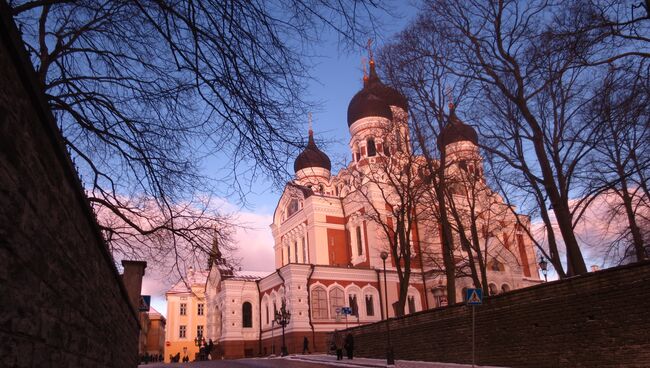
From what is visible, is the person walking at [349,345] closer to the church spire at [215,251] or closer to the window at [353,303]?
the church spire at [215,251]

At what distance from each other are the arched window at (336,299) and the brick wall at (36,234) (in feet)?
103

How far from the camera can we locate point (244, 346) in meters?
39.0

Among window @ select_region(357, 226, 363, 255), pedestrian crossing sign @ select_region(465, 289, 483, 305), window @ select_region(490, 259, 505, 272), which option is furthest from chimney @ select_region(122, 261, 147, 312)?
window @ select_region(490, 259, 505, 272)

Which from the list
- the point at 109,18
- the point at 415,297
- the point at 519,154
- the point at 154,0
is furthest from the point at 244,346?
the point at 154,0

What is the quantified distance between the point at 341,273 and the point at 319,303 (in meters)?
2.66

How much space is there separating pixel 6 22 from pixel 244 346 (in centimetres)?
3839

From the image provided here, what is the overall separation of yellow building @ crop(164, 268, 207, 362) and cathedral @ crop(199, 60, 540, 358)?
A: 64.6 feet

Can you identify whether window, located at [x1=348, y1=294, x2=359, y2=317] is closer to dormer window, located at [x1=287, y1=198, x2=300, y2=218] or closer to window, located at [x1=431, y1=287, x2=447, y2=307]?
Result: window, located at [x1=431, y1=287, x2=447, y2=307]

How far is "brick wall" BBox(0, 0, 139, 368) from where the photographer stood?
298 cm

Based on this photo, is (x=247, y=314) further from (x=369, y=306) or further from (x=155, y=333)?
(x=155, y=333)

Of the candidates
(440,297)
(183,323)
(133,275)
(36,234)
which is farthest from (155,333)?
(36,234)

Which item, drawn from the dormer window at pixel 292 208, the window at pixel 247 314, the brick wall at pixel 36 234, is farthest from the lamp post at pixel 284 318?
the brick wall at pixel 36 234

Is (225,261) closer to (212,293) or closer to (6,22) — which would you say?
(6,22)

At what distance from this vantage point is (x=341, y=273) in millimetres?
36844
